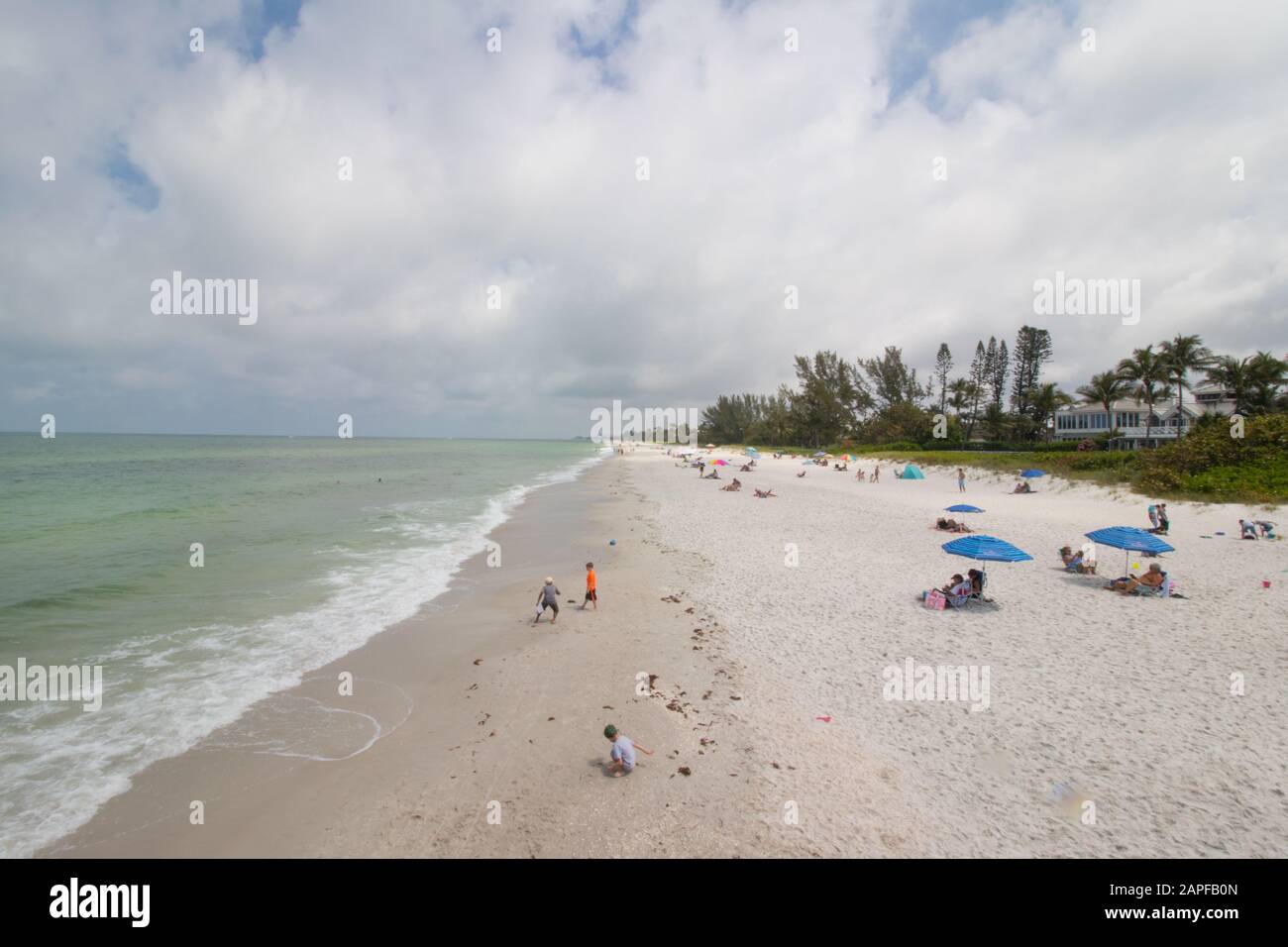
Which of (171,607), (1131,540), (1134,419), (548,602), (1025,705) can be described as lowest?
(1025,705)

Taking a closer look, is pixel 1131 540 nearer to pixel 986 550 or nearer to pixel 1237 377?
pixel 986 550

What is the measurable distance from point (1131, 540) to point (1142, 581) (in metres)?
1.14

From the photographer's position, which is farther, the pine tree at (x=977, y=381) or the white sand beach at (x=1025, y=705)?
the pine tree at (x=977, y=381)

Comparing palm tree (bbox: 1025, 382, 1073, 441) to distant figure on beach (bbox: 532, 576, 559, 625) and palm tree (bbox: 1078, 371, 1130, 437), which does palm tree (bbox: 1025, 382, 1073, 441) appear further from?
distant figure on beach (bbox: 532, 576, 559, 625)

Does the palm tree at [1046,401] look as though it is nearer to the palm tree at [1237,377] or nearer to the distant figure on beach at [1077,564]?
the palm tree at [1237,377]

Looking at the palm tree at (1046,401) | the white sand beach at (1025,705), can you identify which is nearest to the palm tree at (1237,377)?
the palm tree at (1046,401)

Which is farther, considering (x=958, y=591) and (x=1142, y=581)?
(x=1142, y=581)

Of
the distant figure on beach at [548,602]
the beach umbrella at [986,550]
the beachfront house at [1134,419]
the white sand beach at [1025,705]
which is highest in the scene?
the beachfront house at [1134,419]

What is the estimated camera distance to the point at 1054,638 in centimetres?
1170

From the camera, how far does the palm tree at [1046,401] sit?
71.5 meters

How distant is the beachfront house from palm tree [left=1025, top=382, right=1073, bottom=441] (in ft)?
11.7

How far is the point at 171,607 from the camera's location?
A: 50.1 ft

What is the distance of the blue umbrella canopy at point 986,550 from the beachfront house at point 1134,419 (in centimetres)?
6695

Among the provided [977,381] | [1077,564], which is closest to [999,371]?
[977,381]
